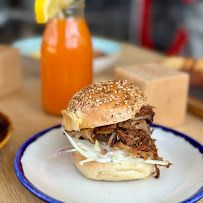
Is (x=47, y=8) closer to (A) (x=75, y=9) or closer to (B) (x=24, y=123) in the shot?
(A) (x=75, y=9)

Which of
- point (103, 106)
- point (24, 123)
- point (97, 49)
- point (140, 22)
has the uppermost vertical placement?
point (103, 106)

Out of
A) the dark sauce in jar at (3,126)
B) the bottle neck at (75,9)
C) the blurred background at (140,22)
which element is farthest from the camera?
the blurred background at (140,22)

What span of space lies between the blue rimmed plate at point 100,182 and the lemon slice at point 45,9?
425 millimetres

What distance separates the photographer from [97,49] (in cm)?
201

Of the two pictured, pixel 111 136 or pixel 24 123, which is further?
pixel 24 123

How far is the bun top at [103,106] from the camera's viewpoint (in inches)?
37.3

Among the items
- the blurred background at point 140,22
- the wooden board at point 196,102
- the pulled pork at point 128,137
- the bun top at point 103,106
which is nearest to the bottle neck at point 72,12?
the bun top at point 103,106

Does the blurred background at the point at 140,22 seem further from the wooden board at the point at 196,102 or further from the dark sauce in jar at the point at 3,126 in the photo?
the dark sauce in jar at the point at 3,126

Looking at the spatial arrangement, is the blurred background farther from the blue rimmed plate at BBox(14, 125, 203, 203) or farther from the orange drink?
the blue rimmed plate at BBox(14, 125, 203, 203)

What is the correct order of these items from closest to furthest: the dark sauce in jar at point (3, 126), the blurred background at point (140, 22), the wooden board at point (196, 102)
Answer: the dark sauce in jar at point (3, 126)
the wooden board at point (196, 102)
the blurred background at point (140, 22)

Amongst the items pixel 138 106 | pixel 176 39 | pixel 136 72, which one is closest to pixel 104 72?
pixel 136 72

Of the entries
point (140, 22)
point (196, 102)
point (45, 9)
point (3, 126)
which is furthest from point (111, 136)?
point (140, 22)

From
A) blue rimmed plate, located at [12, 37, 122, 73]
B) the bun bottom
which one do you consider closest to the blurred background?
blue rimmed plate, located at [12, 37, 122, 73]

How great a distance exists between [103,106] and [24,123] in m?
0.51
